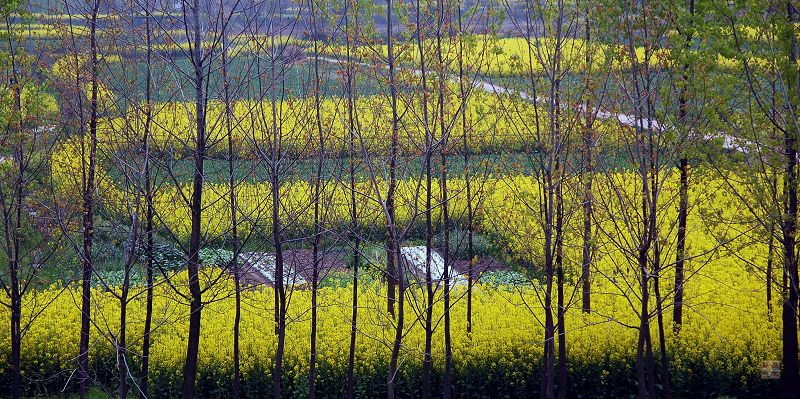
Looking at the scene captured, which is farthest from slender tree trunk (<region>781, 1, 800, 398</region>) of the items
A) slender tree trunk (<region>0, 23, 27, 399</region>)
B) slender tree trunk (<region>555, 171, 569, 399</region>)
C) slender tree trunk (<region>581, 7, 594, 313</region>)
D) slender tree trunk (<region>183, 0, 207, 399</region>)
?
slender tree trunk (<region>0, 23, 27, 399</region>)

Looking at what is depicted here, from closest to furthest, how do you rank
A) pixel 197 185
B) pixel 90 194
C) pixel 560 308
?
pixel 197 185 < pixel 90 194 < pixel 560 308

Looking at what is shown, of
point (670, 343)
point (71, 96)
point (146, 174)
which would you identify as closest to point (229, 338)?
point (146, 174)

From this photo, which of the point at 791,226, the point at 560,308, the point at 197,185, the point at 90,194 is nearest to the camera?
the point at 197,185

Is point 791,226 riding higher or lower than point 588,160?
lower

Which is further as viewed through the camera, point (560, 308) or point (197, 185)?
point (560, 308)

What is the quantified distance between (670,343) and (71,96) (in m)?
8.17

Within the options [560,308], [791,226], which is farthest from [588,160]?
[791,226]

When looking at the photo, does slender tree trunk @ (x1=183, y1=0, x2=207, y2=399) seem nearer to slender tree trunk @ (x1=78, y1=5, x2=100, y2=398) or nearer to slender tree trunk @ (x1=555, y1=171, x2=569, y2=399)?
slender tree trunk @ (x1=78, y1=5, x2=100, y2=398)

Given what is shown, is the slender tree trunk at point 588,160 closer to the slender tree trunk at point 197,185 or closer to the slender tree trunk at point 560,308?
the slender tree trunk at point 560,308

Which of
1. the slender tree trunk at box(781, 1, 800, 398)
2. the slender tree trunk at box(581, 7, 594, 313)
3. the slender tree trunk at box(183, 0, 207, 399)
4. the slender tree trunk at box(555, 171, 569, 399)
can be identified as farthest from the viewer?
the slender tree trunk at box(555, 171, 569, 399)

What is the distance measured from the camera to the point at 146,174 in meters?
9.34

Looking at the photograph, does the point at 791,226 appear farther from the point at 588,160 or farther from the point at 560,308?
the point at 560,308

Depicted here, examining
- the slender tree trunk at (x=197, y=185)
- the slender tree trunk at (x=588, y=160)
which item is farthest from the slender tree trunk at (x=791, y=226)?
the slender tree trunk at (x=197, y=185)

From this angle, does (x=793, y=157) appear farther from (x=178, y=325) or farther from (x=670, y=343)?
(x=178, y=325)
